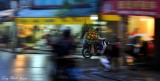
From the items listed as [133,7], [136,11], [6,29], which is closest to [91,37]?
[133,7]

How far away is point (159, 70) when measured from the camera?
1794 cm

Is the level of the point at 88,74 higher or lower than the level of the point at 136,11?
lower

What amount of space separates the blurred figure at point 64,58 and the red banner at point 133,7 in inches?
118

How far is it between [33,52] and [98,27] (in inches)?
200

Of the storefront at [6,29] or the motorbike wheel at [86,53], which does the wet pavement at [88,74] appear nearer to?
the motorbike wheel at [86,53]

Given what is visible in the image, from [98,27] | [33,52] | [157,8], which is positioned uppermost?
[157,8]

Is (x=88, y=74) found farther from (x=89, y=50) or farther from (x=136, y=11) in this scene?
(x=89, y=50)

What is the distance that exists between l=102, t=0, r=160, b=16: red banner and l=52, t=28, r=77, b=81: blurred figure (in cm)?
300

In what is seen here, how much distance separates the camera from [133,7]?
641 inches

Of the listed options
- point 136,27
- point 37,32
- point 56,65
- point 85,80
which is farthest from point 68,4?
point 37,32

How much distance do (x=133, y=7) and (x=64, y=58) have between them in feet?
17.9

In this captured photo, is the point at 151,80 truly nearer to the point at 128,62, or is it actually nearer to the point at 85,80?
the point at 85,80

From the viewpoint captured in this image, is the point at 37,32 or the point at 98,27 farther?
the point at 37,32

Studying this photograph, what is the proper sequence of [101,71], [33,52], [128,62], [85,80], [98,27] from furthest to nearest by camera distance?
[33,52] < [98,27] < [128,62] < [101,71] < [85,80]
